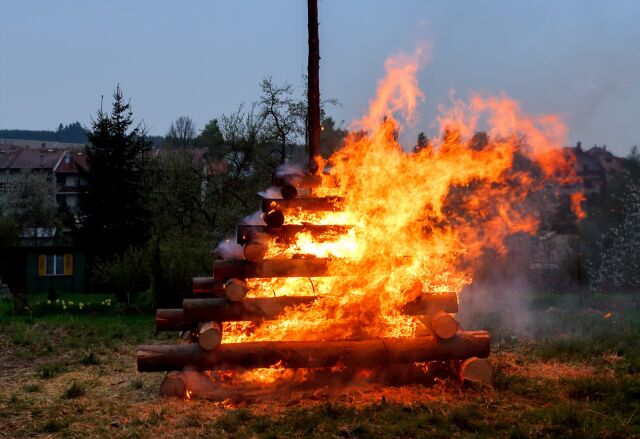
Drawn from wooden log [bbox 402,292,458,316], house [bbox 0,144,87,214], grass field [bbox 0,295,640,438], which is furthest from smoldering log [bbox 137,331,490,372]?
house [bbox 0,144,87,214]

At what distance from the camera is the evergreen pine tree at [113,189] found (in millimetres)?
28391

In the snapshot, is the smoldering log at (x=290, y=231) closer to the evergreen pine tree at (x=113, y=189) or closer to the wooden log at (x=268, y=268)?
the wooden log at (x=268, y=268)

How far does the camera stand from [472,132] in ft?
32.2

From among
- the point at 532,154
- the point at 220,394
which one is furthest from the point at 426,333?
the point at 532,154

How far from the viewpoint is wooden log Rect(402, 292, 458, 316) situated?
8.21 metres

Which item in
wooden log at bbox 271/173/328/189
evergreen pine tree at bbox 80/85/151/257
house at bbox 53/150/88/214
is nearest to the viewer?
wooden log at bbox 271/173/328/189

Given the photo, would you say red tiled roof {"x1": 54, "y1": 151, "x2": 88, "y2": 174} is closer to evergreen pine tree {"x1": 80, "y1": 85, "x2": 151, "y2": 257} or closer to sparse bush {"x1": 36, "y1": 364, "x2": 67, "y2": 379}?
evergreen pine tree {"x1": 80, "y1": 85, "x2": 151, "y2": 257}

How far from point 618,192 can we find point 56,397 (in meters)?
29.7

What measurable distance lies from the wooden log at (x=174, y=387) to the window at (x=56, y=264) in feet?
84.8

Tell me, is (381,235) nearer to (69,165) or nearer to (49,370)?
(49,370)

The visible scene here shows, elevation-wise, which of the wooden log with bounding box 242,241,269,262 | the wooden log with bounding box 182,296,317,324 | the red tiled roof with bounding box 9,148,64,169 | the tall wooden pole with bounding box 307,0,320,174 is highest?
the red tiled roof with bounding box 9,148,64,169

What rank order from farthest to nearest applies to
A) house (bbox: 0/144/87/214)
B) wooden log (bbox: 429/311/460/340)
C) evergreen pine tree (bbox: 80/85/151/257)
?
house (bbox: 0/144/87/214), evergreen pine tree (bbox: 80/85/151/257), wooden log (bbox: 429/311/460/340)

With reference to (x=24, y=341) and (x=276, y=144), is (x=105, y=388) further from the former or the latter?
(x=276, y=144)

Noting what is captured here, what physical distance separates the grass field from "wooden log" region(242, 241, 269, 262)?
6.40 feet
